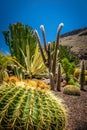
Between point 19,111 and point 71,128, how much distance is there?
2752 millimetres

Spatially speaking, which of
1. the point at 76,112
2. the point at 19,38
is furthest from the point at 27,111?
the point at 19,38

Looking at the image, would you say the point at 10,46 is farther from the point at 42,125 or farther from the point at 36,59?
the point at 42,125

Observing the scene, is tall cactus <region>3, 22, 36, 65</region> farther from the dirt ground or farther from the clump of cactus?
the clump of cactus

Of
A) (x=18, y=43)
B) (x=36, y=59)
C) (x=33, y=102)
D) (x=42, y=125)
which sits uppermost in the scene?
(x=18, y=43)

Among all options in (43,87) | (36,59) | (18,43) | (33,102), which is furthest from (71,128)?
(18,43)

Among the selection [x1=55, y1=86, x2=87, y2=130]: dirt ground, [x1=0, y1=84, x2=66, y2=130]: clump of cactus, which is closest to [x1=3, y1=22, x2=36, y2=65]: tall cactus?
[x1=55, y1=86, x2=87, y2=130]: dirt ground

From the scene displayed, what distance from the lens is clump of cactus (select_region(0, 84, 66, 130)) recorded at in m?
4.13

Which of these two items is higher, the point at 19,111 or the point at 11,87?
the point at 11,87

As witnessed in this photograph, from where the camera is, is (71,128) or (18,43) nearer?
(71,128)

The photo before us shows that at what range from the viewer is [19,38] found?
18766 millimetres

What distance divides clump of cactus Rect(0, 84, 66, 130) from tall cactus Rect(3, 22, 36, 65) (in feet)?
46.1

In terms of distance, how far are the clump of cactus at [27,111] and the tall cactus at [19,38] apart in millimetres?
14041

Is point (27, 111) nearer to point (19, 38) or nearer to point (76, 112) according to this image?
point (76, 112)

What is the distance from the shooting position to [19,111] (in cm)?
414
